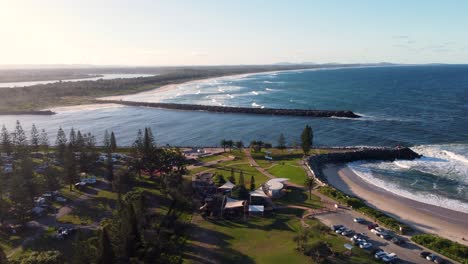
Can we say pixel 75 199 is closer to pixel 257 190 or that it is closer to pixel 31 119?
pixel 257 190

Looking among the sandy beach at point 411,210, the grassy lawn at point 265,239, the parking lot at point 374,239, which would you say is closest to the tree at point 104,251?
the grassy lawn at point 265,239

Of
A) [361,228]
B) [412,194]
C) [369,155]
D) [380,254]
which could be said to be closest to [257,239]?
[380,254]

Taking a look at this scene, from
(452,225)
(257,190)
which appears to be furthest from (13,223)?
(452,225)

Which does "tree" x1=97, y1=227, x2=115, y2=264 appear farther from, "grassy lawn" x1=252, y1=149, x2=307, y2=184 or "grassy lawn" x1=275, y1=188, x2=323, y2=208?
"grassy lawn" x1=252, y1=149, x2=307, y2=184

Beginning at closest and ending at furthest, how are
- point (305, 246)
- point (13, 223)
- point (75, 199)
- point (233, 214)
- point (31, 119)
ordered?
point (305, 246) → point (13, 223) → point (233, 214) → point (75, 199) → point (31, 119)

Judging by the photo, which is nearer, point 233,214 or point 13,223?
point 13,223

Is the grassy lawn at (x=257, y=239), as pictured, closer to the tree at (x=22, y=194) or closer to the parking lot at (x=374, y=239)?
the parking lot at (x=374, y=239)

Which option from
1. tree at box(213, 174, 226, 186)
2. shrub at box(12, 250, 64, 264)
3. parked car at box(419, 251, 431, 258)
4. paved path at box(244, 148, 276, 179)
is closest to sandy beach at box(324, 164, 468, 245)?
parked car at box(419, 251, 431, 258)

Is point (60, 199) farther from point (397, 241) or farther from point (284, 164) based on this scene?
point (397, 241)

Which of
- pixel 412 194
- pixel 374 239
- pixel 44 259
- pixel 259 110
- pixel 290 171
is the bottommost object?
pixel 412 194
